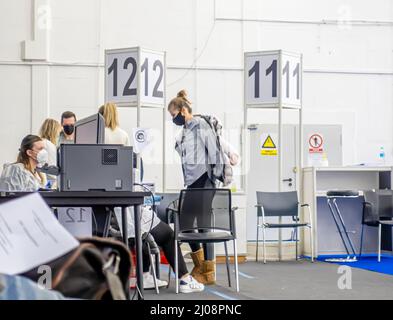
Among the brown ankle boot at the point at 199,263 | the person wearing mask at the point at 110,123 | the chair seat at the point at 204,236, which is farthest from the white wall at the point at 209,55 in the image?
the chair seat at the point at 204,236

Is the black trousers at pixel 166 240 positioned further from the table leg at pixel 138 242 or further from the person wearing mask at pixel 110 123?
the table leg at pixel 138 242

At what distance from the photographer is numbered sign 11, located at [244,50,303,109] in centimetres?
727

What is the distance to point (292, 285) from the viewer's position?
5.30 m

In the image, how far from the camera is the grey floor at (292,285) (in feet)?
15.4

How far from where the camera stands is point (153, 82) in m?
6.75

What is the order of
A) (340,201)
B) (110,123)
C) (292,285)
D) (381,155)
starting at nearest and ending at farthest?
(110,123)
(292,285)
(340,201)
(381,155)

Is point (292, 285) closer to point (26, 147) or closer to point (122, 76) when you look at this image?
point (26, 147)

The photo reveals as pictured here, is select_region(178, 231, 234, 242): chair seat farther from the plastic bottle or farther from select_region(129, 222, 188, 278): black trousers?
the plastic bottle

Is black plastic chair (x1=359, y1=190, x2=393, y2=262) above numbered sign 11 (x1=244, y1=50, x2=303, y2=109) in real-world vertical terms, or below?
below

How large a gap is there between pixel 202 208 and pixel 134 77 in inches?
83.2

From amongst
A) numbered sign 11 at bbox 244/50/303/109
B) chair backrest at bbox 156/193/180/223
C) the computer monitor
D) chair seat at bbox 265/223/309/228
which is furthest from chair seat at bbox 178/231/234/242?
numbered sign 11 at bbox 244/50/303/109

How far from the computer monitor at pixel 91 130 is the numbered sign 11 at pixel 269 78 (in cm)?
388

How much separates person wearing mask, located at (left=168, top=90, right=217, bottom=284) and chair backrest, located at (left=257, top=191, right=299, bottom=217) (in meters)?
2.03

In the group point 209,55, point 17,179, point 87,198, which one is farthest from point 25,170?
point 209,55
